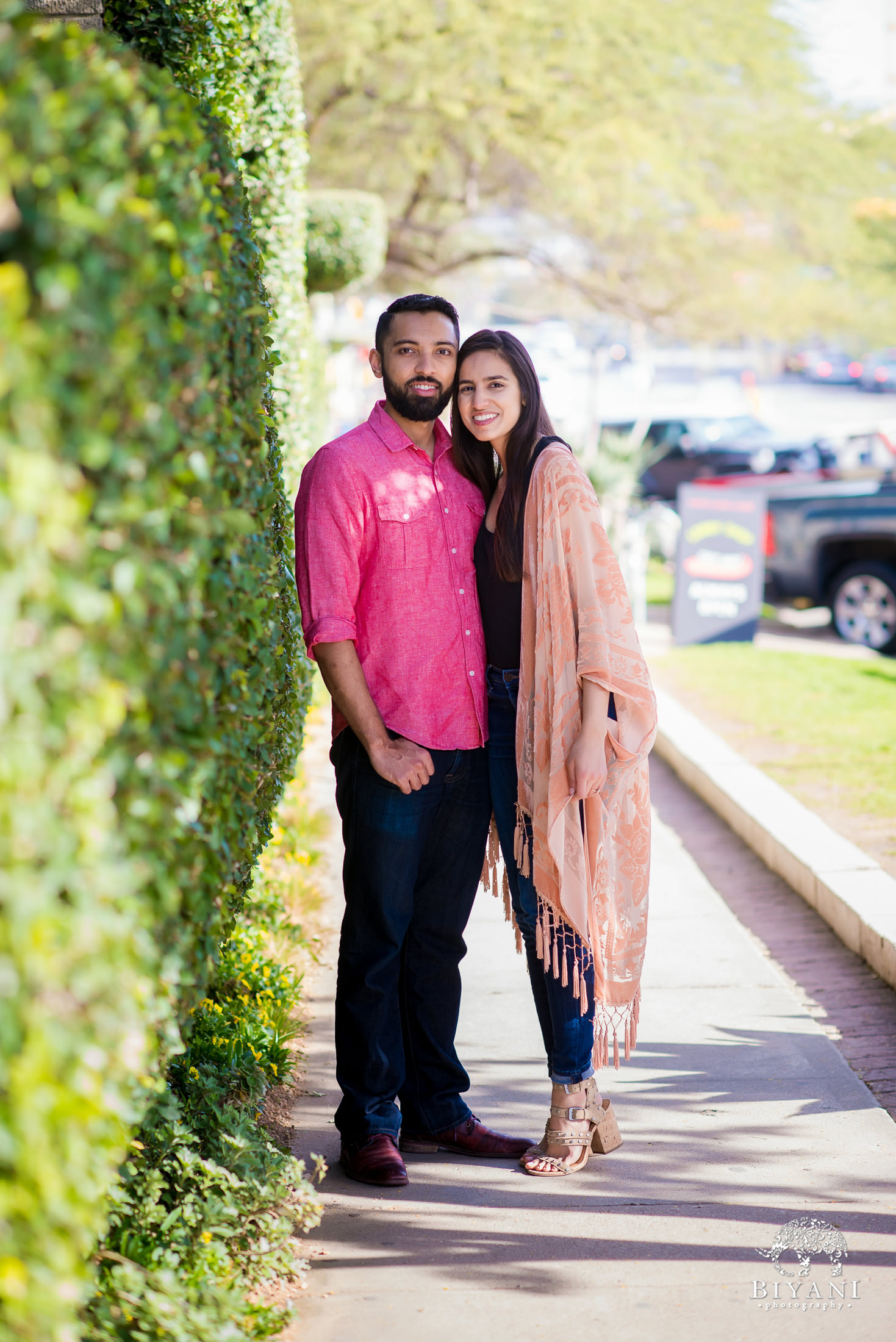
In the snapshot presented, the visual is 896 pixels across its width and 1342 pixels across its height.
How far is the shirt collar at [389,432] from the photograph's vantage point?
3.51 metres

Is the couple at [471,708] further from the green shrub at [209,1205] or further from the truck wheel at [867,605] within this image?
the truck wheel at [867,605]

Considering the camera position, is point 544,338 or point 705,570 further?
point 544,338

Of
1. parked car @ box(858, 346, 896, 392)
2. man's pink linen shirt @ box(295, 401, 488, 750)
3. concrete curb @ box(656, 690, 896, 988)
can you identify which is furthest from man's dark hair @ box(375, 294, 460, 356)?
parked car @ box(858, 346, 896, 392)

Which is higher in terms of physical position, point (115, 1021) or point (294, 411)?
point (294, 411)

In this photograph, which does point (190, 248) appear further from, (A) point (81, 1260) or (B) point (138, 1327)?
(B) point (138, 1327)

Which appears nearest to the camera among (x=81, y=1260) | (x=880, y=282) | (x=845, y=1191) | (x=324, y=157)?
(x=81, y=1260)

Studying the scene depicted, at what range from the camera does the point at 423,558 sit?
347 centimetres

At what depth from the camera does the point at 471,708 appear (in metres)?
3.53

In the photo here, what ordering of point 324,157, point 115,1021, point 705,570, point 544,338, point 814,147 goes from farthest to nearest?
point 544,338 < point 814,147 < point 324,157 < point 705,570 < point 115,1021

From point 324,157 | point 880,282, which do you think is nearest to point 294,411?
point 324,157

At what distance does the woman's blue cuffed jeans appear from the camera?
353 centimetres

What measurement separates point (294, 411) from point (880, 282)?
21035 mm

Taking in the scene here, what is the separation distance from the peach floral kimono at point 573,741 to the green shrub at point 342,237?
892 centimetres

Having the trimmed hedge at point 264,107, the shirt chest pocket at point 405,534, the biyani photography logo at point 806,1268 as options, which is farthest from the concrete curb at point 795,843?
the trimmed hedge at point 264,107
